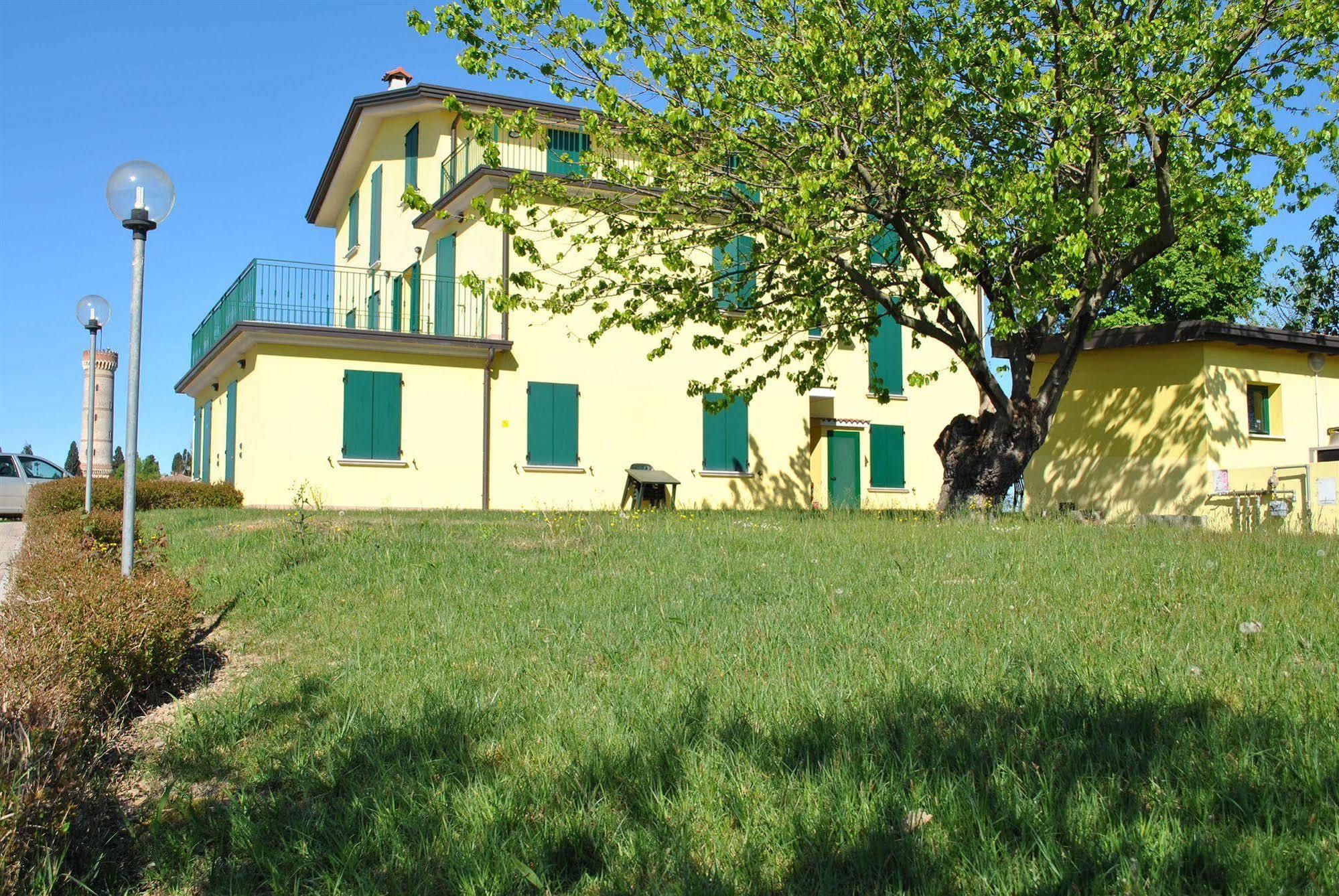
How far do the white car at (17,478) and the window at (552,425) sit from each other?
11851 mm

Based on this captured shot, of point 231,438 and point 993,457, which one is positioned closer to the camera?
point 993,457

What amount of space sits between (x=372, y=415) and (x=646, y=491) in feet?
17.6

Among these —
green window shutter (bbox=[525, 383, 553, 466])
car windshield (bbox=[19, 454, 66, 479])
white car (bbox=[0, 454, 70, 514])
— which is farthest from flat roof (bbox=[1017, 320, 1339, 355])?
car windshield (bbox=[19, 454, 66, 479])

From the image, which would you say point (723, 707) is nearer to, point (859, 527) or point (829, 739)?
point (829, 739)

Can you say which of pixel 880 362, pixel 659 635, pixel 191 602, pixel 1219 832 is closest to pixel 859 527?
pixel 659 635

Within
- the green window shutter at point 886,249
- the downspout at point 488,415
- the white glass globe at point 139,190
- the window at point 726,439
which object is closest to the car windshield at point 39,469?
the downspout at point 488,415

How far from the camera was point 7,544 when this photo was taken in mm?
16203

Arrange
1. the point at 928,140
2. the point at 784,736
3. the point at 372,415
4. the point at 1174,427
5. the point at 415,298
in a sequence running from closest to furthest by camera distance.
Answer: the point at 784,736 < the point at 928,140 < the point at 1174,427 < the point at 372,415 < the point at 415,298

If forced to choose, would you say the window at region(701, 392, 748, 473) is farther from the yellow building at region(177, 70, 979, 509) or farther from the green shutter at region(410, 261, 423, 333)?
the green shutter at region(410, 261, 423, 333)

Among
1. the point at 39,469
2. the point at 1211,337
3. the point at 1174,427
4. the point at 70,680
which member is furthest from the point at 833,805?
the point at 39,469

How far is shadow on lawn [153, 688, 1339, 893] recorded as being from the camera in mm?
3008

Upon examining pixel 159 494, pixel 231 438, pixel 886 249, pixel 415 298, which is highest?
pixel 415 298

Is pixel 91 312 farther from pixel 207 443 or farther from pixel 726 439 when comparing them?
pixel 726 439

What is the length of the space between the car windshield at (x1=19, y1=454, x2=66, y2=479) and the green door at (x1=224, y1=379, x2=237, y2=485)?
22.0ft
